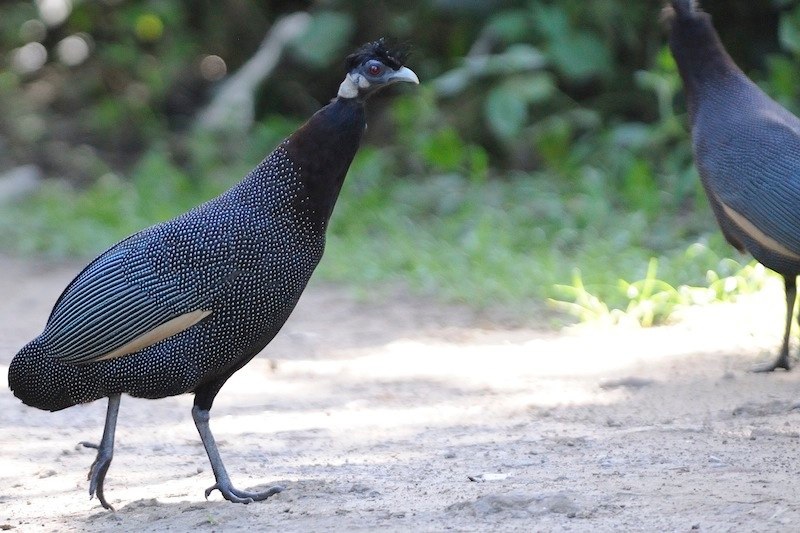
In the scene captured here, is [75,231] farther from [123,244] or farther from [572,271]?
[123,244]

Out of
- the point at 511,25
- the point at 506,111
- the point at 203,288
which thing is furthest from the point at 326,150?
the point at 511,25

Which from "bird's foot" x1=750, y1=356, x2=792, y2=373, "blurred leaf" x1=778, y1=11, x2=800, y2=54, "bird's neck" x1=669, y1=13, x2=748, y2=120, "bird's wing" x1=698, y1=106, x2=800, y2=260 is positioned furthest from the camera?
"blurred leaf" x1=778, y1=11, x2=800, y2=54

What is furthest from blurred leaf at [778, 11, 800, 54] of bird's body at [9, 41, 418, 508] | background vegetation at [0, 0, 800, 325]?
bird's body at [9, 41, 418, 508]

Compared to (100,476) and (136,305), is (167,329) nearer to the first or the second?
(136,305)

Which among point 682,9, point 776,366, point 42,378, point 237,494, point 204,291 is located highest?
point 682,9

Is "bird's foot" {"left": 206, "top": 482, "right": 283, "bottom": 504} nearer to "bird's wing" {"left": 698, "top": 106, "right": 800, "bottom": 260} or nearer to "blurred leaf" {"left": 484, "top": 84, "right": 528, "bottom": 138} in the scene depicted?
"bird's wing" {"left": 698, "top": 106, "right": 800, "bottom": 260}

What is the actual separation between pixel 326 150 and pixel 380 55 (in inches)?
14.8

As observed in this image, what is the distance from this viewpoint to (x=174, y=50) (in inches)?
413

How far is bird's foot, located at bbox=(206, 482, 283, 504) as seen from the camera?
3.42 metres

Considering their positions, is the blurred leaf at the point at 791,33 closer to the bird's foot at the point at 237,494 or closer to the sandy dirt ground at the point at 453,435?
the sandy dirt ground at the point at 453,435

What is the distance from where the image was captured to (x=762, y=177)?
15.5ft

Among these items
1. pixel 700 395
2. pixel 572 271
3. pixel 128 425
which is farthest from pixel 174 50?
pixel 700 395

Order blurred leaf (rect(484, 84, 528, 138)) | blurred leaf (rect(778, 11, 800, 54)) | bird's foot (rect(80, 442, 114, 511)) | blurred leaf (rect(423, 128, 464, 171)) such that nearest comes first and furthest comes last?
bird's foot (rect(80, 442, 114, 511)) < blurred leaf (rect(778, 11, 800, 54)) < blurred leaf (rect(484, 84, 528, 138)) < blurred leaf (rect(423, 128, 464, 171))

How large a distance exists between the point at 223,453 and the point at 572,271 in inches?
115
